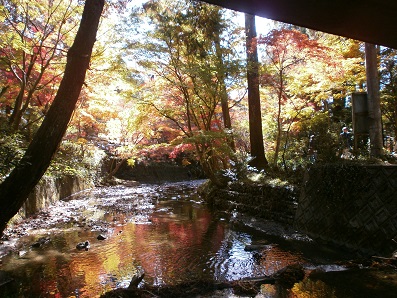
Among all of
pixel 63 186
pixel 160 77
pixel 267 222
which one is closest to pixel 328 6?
pixel 267 222

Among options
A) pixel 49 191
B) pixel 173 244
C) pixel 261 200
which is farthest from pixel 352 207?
pixel 49 191

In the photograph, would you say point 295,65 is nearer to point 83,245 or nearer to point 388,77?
point 388,77

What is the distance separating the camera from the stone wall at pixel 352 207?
5.76m

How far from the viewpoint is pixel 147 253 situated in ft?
21.9

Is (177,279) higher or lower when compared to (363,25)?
lower

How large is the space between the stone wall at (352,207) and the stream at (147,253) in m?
0.37

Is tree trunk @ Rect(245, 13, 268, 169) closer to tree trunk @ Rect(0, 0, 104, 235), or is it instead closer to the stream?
the stream

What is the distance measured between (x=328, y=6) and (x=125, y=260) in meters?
5.50

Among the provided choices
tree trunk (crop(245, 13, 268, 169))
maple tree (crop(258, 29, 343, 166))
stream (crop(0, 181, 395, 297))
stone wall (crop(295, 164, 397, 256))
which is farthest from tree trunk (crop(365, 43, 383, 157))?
tree trunk (crop(245, 13, 268, 169))

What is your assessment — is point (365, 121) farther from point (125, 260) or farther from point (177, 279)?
point (125, 260)

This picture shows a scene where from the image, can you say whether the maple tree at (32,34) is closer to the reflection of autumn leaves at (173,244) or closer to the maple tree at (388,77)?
the reflection of autumn leaves at (173,244)

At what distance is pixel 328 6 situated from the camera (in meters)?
2.77

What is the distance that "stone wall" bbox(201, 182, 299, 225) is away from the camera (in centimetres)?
862

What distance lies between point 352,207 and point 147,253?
435 cm
